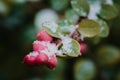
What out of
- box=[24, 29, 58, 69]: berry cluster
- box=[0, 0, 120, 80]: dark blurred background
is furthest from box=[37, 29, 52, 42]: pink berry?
box=[0, 0, 120, 80]: dark blurred background

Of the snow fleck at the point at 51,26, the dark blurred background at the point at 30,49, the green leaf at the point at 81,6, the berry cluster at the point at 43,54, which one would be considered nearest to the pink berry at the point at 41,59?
the berry cluster at the point at 43,54

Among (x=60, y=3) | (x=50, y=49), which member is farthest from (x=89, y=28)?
(x=60, y=3)

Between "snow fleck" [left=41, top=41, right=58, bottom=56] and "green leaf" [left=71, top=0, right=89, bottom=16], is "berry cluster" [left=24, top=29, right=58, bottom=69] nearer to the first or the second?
"snow fleck" [left=41, top=41, right=58, bottom=56]

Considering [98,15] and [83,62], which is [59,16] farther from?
[98,15]

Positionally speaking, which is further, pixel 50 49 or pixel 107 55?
pixel 107 55

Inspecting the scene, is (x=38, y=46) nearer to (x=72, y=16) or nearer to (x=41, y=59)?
(x=41, y=59)

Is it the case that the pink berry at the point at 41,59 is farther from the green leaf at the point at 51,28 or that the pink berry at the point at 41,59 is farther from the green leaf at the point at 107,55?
the green leaf at the point at 107,55
